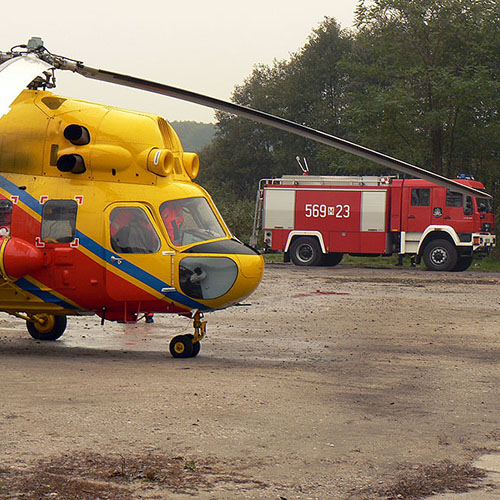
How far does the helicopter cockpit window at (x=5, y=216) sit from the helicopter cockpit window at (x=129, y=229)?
4.33 ft

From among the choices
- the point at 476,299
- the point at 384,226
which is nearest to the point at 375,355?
the point at 476,299

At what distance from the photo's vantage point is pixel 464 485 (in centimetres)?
586

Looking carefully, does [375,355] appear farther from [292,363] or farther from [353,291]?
[353,291]

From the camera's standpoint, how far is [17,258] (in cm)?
1097

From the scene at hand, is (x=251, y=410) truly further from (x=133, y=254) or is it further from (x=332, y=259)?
(x=332, y=259)

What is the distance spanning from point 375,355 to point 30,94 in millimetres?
5399

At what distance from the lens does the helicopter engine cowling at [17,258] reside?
10945mm

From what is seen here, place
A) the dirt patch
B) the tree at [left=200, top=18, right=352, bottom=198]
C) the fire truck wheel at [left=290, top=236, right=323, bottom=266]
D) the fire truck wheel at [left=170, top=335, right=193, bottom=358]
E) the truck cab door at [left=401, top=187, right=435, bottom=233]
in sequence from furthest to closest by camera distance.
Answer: the tree at [left=200, top=18, right=352, bottom=198], the fire truck wheel at [left=290, top=236, right=323, bottom=266], the truck cab door at [left=401, top=187, right=435, bottom=233], the fire truck wheel at [left=170, top=335, right=193, bottom=358], the dirt patch

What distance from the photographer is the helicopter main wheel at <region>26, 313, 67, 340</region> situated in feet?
42.4

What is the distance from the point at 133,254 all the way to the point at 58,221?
1047 mm

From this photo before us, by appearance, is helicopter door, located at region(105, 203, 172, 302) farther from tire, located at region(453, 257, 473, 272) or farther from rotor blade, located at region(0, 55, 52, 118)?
tire, located at region(453, 257, 473, 272)

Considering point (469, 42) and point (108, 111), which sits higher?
point (469, 42)

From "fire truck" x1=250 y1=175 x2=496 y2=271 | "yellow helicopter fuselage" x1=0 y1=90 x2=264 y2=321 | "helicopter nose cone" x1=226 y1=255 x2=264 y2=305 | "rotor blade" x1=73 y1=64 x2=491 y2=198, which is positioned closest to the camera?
"rotor blade" x1=73 y1=64 x2=491 y2=198

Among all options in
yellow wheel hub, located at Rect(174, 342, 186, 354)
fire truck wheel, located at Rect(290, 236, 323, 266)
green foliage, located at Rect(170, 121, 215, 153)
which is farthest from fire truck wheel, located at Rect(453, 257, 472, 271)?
green foliage, located at Rect(170, 121, 215, 153)
